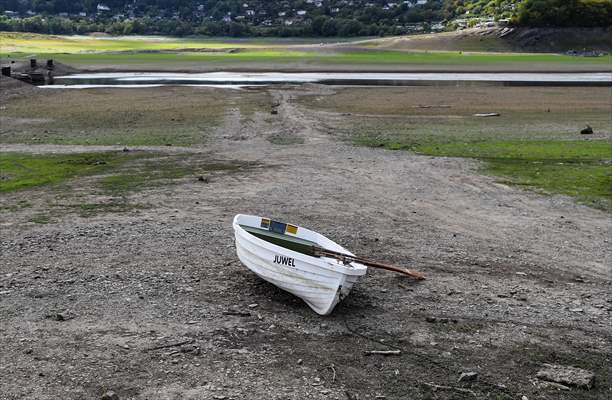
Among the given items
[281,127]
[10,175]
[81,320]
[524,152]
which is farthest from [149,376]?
[281,127]

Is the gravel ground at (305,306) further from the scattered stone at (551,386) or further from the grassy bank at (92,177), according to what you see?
the grassy bank at (92,177)

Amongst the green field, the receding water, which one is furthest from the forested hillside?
the receding water

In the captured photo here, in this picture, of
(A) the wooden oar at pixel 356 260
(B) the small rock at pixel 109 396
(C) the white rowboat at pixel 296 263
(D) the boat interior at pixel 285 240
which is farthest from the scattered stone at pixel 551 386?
(B) the small rock at pixel 109 396

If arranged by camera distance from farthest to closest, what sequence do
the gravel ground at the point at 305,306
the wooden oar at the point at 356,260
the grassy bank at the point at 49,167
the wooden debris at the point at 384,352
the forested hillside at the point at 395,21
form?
1. the forested hillside at the point at 395,21
2. the grassy bank at the point at 49,167
3. the wooden oar at the point at 356,260
4. the wooden debris at the point at 384,352
5. the gravel ground at the point at 305,306

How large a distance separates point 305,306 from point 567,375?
13.3 ft

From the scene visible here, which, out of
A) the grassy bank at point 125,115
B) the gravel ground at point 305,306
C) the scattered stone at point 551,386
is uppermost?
the scattered stone at point 551,386

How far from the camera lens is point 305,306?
39.4 ft

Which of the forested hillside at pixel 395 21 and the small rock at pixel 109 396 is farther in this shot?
the forested hillside at pixel 395 21

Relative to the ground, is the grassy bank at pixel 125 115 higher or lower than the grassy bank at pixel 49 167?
lower

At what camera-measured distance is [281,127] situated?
34.7m

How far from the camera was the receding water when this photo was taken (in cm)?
6273

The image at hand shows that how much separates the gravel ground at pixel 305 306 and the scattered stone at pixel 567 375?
0.42 feet

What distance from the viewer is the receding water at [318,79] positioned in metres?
62.7

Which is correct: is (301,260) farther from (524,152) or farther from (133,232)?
(524,152)
